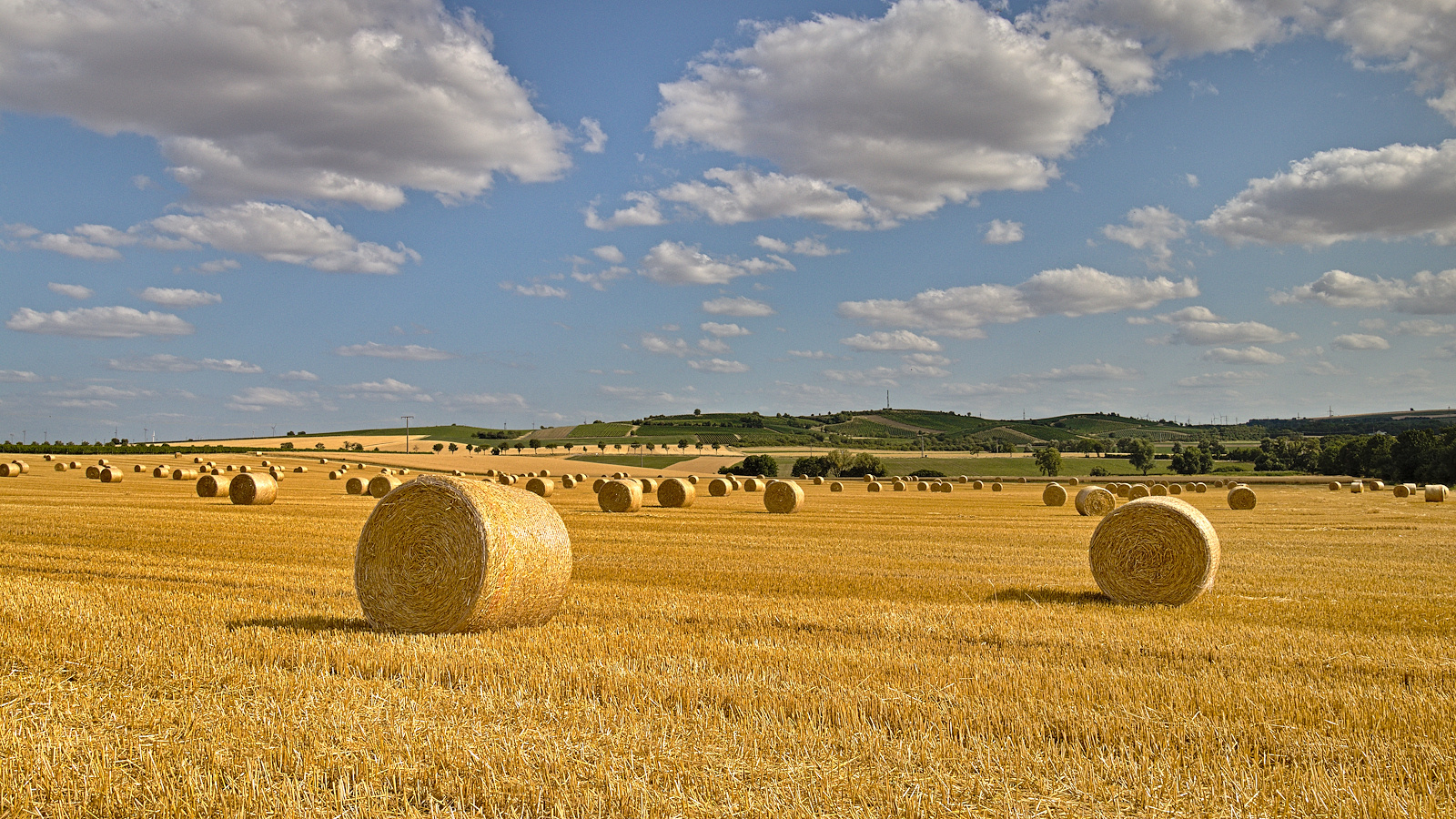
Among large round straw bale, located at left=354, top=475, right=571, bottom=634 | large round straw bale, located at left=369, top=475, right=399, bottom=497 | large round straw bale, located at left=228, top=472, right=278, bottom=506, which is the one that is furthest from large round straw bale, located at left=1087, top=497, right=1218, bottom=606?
large round straw bale, located at left=369, top=475, right=399, bottom=497

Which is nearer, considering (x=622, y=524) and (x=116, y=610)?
(x=116, y=610)

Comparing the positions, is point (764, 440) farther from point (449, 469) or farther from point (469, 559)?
point (469, 559)

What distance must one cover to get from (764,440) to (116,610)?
10890cm

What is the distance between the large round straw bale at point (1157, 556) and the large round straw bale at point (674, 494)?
20.9 m

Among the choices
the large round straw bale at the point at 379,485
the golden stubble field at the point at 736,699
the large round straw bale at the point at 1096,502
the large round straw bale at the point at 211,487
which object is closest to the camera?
the golden stubble field at the point at 736,699

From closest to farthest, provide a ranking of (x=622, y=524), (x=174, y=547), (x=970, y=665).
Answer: (x=970, y=665), (x=174, y=547), (x=622, y=524)

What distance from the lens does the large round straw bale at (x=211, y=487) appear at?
104 ft

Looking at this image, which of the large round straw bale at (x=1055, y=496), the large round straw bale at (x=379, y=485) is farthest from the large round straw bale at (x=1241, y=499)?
the large round straw bale at (x=379, y=485)

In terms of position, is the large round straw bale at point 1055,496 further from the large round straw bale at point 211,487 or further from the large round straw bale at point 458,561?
the large round straw bale at point 458,561

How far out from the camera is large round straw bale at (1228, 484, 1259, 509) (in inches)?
1398

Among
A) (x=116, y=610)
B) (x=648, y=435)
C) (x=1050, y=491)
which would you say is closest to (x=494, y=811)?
(x=116, y=610)

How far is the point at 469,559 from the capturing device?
30.4 ft

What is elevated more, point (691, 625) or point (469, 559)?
point (469, 559)

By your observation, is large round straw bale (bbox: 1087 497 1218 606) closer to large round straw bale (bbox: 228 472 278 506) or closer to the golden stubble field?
the golden stubble field
